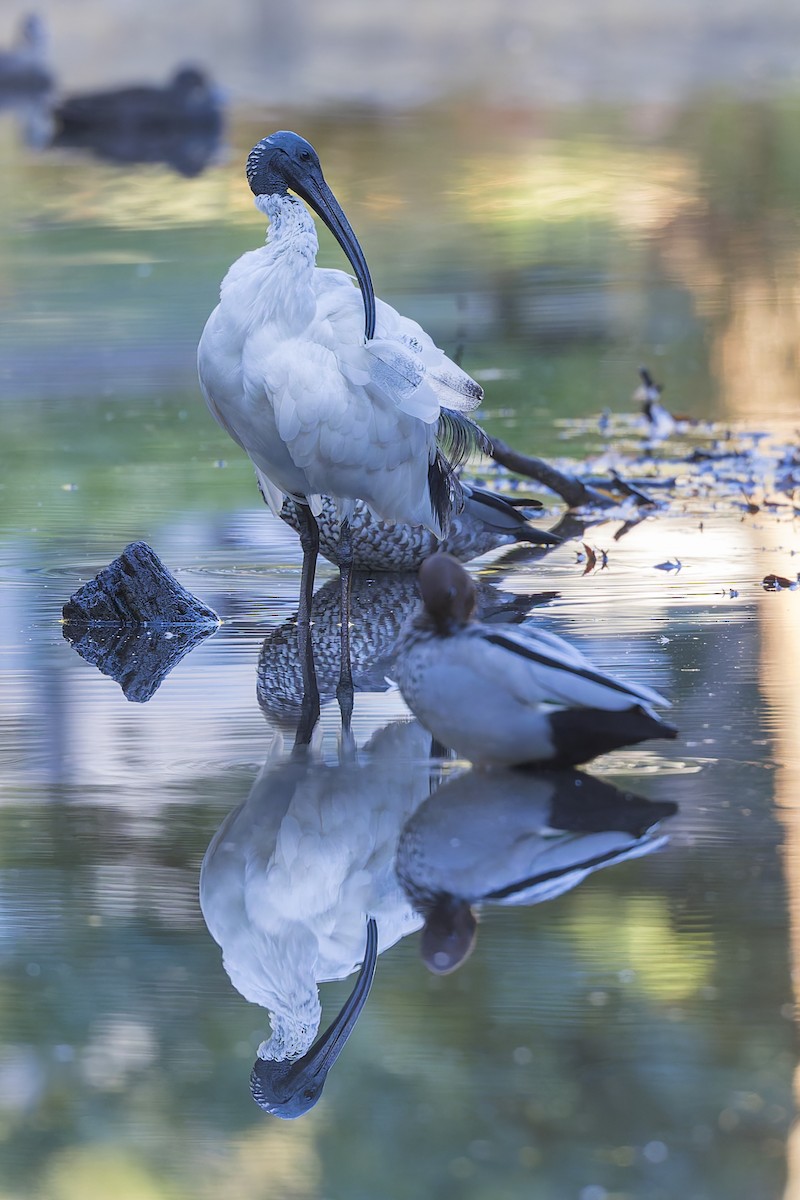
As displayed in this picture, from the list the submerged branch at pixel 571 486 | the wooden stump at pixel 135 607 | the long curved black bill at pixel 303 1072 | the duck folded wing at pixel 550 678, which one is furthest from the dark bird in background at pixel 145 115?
the long curved black bill at pixel 303 1072

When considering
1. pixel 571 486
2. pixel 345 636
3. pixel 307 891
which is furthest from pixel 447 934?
pixel 571 486

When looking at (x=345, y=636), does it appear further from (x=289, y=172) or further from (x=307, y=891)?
(x=307, y=891)

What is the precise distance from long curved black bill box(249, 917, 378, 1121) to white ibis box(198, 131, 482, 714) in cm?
249

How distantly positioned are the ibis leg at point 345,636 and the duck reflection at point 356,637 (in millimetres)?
29

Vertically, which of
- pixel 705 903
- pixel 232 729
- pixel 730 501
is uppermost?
pixel 705 903

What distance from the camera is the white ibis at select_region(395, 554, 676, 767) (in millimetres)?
5219

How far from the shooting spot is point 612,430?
10.8 m

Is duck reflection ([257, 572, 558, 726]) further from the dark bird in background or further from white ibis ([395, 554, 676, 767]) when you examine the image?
the dark bird in background

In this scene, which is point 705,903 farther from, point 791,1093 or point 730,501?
point 730,501

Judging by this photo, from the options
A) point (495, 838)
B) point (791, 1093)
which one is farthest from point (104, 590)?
point (791, 1093)

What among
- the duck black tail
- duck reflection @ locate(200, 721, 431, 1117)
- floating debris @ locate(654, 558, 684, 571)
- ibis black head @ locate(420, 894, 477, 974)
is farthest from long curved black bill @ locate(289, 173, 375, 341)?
ibis black head @ locate(420, 894, 477, 974)

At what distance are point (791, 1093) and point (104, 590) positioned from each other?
13.3 ft

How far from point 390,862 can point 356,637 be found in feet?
7.67

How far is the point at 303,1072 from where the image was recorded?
407 cm
